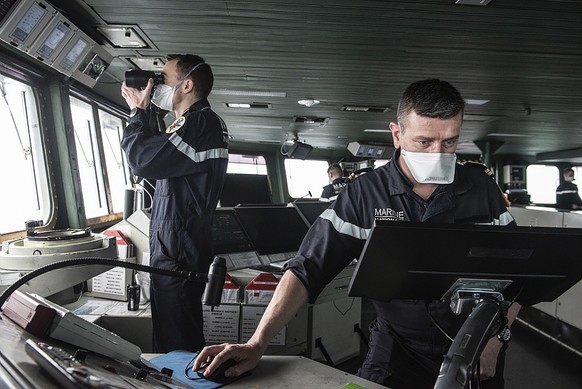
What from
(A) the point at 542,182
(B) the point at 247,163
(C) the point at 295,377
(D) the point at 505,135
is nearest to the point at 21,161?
(C) the point at 295,377

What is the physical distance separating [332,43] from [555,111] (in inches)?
177

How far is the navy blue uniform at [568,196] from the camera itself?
31.2 feet

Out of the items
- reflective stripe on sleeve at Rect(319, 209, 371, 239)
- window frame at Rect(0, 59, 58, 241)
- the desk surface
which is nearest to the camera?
the desk surface

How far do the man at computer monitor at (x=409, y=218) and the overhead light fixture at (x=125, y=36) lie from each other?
2.56m

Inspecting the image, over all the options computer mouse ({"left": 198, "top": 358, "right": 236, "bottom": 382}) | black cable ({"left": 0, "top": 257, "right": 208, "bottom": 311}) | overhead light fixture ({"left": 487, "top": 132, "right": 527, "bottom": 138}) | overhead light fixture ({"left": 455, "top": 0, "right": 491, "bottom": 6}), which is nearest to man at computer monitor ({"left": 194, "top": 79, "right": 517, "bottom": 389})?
computer mouse ({"left": 198, "top": 358, "right": 236, "bottom": 382})

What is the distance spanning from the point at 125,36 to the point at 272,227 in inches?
76.3

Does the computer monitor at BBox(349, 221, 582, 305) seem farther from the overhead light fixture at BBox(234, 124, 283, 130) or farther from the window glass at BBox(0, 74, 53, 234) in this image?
the overhead light fixture at BBox(234, 124, 283, 130)

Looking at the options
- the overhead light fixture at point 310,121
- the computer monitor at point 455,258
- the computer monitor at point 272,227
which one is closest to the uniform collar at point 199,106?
the computer monitor at point 272,227

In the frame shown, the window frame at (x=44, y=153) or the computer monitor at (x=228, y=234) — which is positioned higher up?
the window frame at (x=44, y=153)

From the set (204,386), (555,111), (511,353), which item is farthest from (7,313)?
(555,111)

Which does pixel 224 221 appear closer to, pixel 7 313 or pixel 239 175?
pixel 239 175

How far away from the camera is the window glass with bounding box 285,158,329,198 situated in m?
12.2

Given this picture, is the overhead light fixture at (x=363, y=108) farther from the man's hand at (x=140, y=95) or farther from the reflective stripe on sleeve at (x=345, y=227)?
the reflective stripe on sleeve at (x=345, y=227)

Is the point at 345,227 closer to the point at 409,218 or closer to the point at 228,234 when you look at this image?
the point at 409,218
